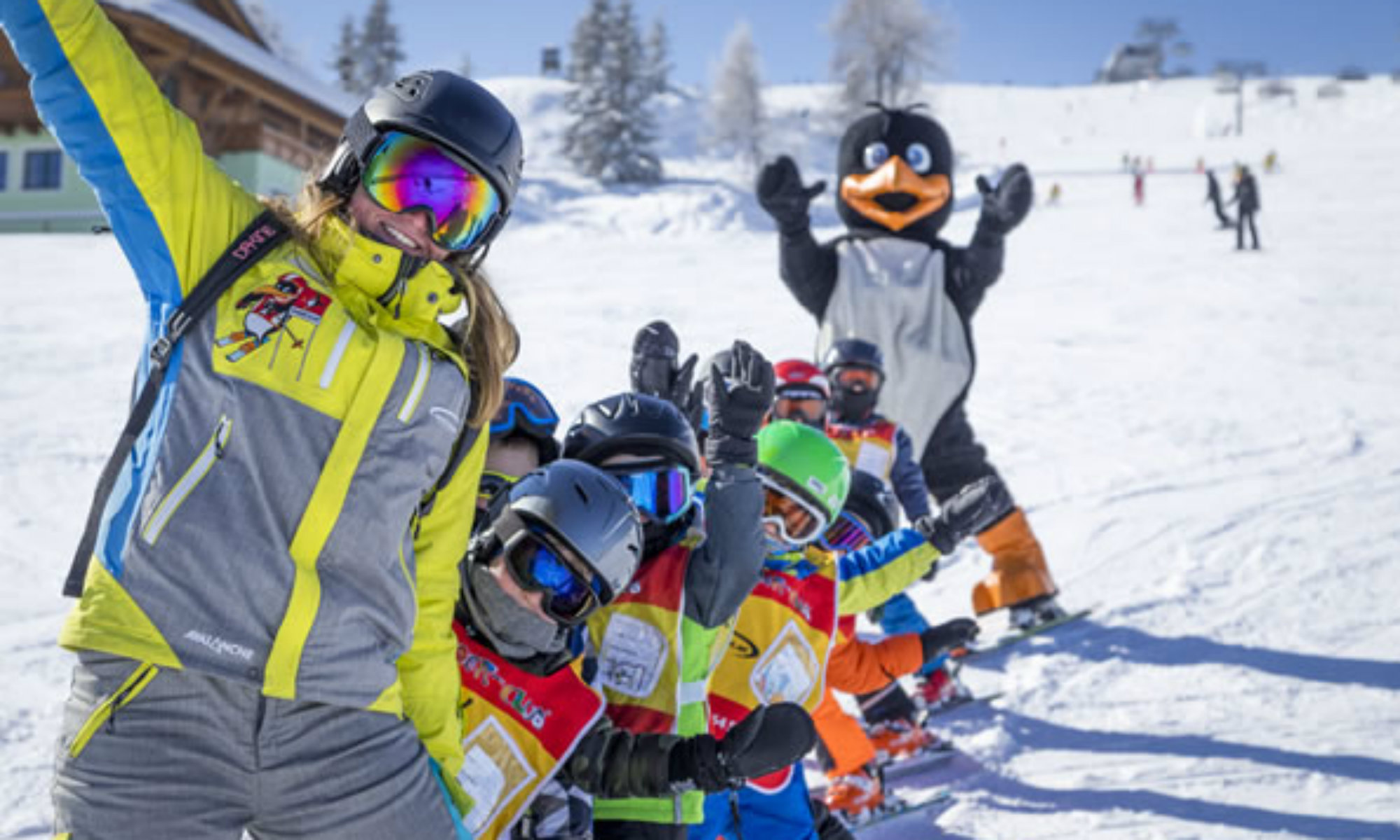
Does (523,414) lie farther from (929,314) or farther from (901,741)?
(929,314)

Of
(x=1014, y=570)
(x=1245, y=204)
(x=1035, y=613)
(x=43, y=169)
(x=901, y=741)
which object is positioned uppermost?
(x=43, y=169)

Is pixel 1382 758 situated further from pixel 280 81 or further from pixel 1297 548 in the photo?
pixel 280 81

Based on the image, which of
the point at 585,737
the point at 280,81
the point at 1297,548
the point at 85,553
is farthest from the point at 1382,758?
the point at 280,81

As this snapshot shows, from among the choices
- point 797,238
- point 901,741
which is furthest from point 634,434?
point 797,238

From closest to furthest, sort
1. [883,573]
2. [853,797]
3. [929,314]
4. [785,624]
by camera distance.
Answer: [785,624] → [883,573] → [853,797] → [929,314]

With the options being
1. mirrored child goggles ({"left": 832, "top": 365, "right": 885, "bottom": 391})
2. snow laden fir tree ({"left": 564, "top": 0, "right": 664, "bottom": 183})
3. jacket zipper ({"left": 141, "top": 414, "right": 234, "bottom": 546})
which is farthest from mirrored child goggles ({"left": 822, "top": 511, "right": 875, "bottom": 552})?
snow laden fir tree ({"left": 564, "top": 0, "right": 664, "bottom": 183})

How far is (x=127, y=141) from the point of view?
182 centimetres

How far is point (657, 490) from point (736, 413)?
0.34 metres

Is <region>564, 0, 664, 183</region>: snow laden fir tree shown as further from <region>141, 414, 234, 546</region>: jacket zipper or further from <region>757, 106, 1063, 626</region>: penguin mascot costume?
<region>141, 414, 234, 546</region>: jacket zipper

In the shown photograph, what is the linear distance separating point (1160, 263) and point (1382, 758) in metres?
16.4

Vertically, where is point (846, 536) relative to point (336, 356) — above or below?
below

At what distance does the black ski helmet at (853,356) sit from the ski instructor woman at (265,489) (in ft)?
11.4

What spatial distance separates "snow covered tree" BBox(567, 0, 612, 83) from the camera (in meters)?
43.3

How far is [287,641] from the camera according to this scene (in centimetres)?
179
